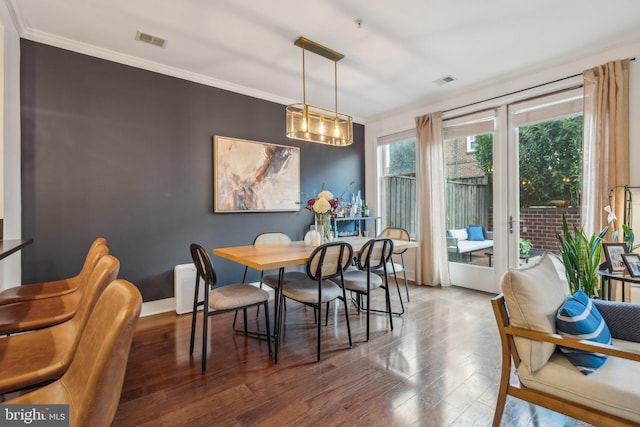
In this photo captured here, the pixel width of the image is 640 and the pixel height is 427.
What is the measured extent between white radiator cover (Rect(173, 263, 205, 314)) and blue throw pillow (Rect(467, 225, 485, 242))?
3581mm

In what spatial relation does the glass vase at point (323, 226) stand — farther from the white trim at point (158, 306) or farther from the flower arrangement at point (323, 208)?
the white trim at point (158, 306)

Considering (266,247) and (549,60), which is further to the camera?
(549,60)

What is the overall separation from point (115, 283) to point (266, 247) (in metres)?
2.02

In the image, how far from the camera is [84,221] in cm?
297

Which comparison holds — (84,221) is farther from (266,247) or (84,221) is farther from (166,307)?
(266,247)

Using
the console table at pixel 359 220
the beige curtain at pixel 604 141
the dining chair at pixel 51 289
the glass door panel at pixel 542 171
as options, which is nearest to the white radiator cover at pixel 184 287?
the dining chair at pixel 51 289

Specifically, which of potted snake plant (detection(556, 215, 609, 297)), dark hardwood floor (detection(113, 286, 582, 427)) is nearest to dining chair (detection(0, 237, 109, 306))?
dark hardwood floor (detection(113, 286, 582, 427))

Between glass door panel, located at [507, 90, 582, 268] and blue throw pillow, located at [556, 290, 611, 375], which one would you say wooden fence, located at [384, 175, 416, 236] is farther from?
blue throw pillow, located at [556, 290, 611, 375]

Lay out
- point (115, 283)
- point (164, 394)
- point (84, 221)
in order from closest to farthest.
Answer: point (115, 283) < point (164, 394) < point (84, 221)

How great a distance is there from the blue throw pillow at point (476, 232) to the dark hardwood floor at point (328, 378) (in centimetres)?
134

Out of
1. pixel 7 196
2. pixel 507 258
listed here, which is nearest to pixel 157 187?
pixel 7 196

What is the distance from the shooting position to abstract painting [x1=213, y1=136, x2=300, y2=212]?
3.75 m

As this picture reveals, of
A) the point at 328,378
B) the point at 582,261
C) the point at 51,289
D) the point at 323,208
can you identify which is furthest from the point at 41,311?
the point at 582,261

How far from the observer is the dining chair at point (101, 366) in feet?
2.52
